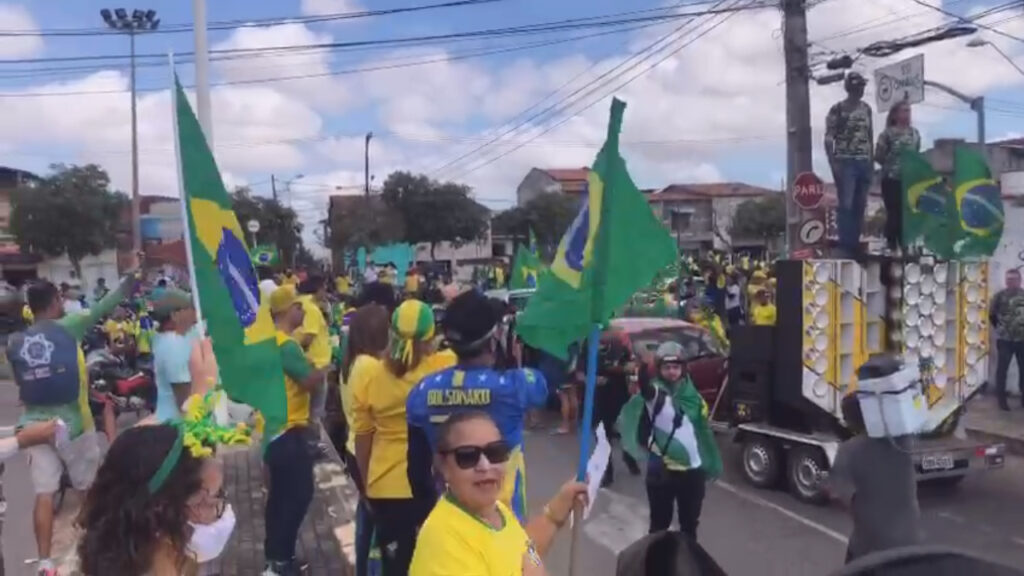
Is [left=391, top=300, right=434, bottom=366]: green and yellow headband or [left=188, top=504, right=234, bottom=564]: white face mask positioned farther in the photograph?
[left=391, top=300, right=434, bottom=366]: green and yellow headband

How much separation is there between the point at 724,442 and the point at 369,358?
23.5ft

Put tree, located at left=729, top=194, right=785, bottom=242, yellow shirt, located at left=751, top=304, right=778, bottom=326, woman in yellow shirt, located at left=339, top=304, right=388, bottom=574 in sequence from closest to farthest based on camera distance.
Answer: woman in yellow shirt, located at left=339, top=304, right=388, bottom=574 < yellow shirt, located at left=751, top=304, right=778, bottom=326 < tree, located at left=729, top=194, right=785, bottom=242

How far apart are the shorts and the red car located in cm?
619

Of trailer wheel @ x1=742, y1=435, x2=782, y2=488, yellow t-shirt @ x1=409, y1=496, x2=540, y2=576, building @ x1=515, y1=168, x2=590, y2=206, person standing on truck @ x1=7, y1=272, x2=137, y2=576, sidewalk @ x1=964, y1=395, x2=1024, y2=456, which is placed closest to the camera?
yellow t-shirt @ x1=409, y1=496, x2=540, y2=576

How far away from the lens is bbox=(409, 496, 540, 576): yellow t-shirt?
2594mm

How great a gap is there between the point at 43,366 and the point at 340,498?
2526mm

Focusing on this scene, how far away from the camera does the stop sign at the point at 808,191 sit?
1260 cm

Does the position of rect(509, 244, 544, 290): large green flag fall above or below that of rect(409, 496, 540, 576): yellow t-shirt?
above

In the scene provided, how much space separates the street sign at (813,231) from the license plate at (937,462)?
4.21 meters

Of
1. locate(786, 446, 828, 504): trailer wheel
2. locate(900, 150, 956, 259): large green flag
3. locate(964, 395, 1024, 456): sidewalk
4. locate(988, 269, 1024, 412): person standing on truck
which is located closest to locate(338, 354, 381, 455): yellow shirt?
locate(786, 446, 828, 504): trailer wheel

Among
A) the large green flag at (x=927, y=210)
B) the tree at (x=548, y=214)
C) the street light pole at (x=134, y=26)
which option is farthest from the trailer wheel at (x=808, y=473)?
the tree at (x=548, y=214)

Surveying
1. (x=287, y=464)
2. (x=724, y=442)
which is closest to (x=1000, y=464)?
(x=724, y=442)

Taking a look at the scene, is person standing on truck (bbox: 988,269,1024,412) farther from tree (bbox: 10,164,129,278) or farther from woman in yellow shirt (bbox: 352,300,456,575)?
tree (bbox: 10,164,129,278)

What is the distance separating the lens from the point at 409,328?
4668mm
